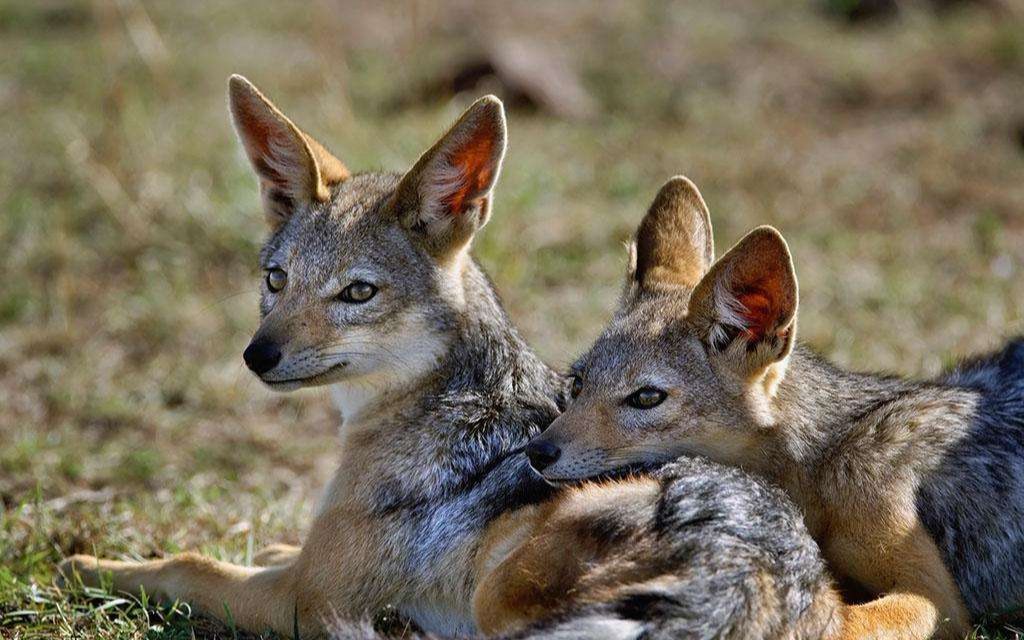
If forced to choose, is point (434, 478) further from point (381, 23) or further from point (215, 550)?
point (381, 23)

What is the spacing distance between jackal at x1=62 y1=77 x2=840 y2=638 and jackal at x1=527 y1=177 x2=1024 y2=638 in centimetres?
35

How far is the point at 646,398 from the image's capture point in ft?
17.4

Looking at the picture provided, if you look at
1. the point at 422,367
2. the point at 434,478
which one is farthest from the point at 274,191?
the point at 434,478

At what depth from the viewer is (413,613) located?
5305 mm

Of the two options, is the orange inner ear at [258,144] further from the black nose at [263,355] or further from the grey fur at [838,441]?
the grey fur at [838,441]

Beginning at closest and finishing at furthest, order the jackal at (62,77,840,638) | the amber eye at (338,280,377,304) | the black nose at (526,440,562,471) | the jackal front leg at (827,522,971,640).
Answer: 1. the jackal at (62,77,840,638)
2. the jackal front leg at (827,522,971,640)
3. the black nose at (526,440,562,471)
4. the amber eye at (338,280,377,304)

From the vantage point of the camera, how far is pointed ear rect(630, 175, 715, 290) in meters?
6.00

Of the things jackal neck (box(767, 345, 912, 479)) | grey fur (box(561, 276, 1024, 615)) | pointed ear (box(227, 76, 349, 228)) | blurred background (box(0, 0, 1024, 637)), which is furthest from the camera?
blurred background (box(0, 0, 1024, 637))

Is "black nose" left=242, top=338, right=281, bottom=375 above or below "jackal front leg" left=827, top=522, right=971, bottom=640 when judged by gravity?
above

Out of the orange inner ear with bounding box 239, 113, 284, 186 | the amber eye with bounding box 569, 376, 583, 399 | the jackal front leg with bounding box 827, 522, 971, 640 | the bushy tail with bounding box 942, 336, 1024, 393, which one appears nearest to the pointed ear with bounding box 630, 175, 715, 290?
the amber eye with bounding box 569, 376, 583, 399

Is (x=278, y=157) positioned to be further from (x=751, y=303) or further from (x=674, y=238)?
(x=751, y=303)

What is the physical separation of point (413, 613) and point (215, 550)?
152 centimetres

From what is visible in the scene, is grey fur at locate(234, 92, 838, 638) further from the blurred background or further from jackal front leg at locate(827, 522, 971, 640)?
the blurred background

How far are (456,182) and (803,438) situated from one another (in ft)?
6.09
